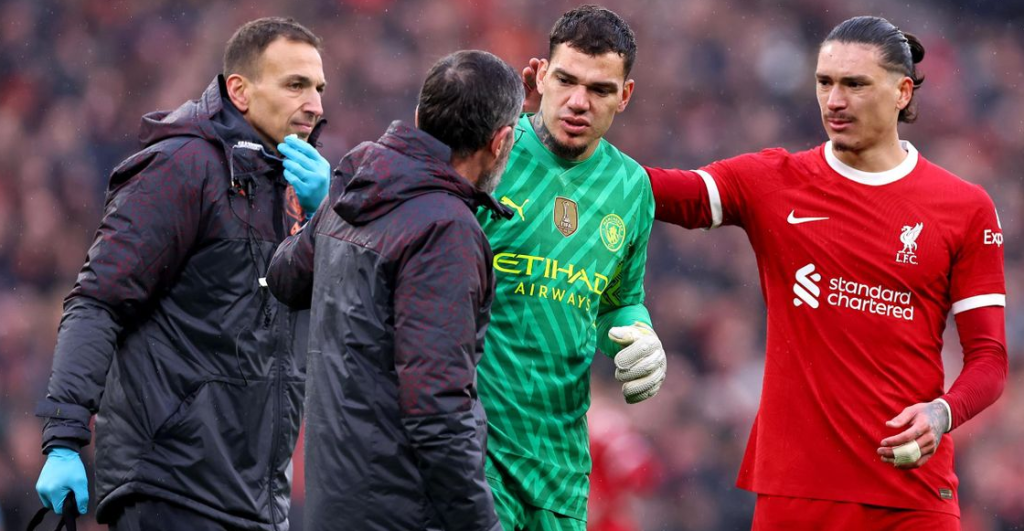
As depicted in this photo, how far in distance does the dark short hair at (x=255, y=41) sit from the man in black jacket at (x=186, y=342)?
0.11 metres

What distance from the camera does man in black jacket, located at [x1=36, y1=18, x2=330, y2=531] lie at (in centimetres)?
375

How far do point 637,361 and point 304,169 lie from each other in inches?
45.9

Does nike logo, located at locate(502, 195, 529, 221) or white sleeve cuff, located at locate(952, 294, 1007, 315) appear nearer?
nike logo, located at locate(502, 195, 529, 221)

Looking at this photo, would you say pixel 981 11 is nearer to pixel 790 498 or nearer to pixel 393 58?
pixel 393 58

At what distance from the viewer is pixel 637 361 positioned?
396cm

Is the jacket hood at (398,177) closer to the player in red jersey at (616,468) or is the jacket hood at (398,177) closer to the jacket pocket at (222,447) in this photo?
the jacket pocket at (222,447)

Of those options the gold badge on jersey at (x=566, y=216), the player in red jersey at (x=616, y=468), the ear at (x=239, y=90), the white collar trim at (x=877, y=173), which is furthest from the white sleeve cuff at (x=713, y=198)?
the player in red jersey at (x=616, y=468)

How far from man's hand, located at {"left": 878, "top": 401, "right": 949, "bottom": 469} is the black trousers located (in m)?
2.01

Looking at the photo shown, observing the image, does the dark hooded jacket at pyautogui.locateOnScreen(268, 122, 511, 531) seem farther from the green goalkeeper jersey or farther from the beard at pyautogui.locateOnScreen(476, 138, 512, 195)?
the green goalkeeper jersey

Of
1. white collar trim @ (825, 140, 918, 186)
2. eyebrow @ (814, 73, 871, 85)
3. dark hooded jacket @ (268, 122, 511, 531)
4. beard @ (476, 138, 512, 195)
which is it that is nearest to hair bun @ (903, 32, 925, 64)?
eyebrow @ (814, 73, 871, 85)

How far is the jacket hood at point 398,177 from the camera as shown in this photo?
10.5 feet

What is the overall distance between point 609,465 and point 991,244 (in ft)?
10.5

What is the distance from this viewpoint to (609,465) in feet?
23.1

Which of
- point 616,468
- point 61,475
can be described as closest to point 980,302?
point 61,475
